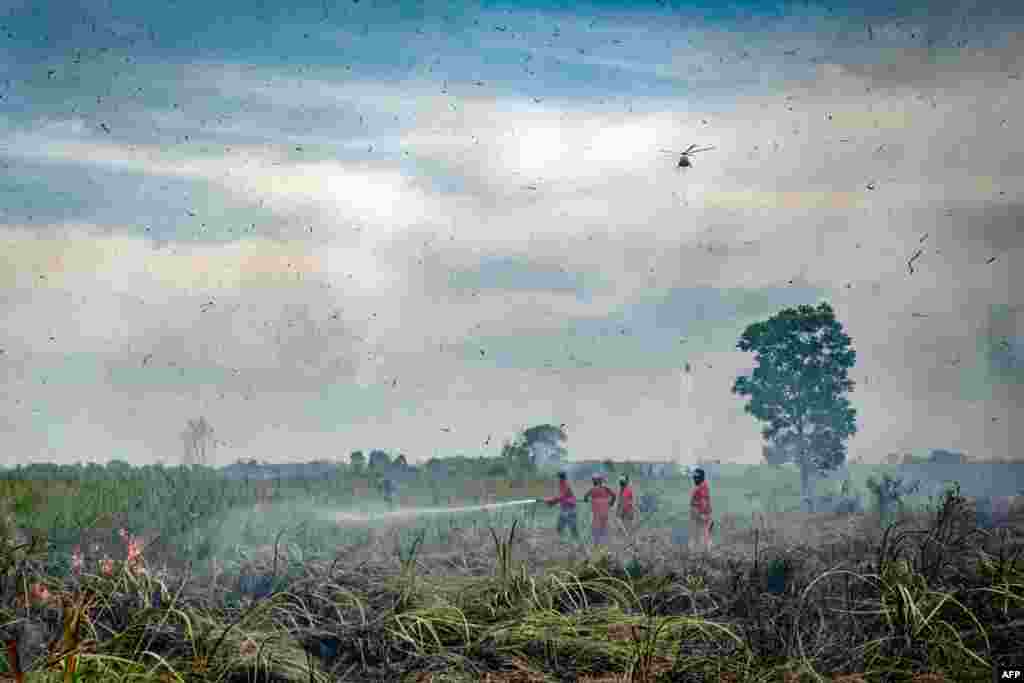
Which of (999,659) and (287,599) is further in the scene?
(287,599)

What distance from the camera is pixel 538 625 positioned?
9.21 meters

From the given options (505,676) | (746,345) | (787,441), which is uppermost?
(746,345)

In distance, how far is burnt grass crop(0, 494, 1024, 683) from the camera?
8.26 m

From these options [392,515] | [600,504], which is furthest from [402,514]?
[600,504]

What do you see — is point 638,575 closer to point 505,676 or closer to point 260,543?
point 505,676

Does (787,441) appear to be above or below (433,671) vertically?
above

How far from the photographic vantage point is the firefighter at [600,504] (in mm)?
21469

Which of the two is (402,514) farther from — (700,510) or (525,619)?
(525,619)

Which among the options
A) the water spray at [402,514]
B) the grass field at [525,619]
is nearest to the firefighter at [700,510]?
the grass field at [525,619]

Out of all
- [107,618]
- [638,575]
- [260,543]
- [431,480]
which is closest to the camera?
[107,618]

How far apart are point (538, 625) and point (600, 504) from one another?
499 inches

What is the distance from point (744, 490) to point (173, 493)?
33.1 metres

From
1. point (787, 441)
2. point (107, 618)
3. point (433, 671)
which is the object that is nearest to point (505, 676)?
point (433, 671)

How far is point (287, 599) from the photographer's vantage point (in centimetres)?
1015
